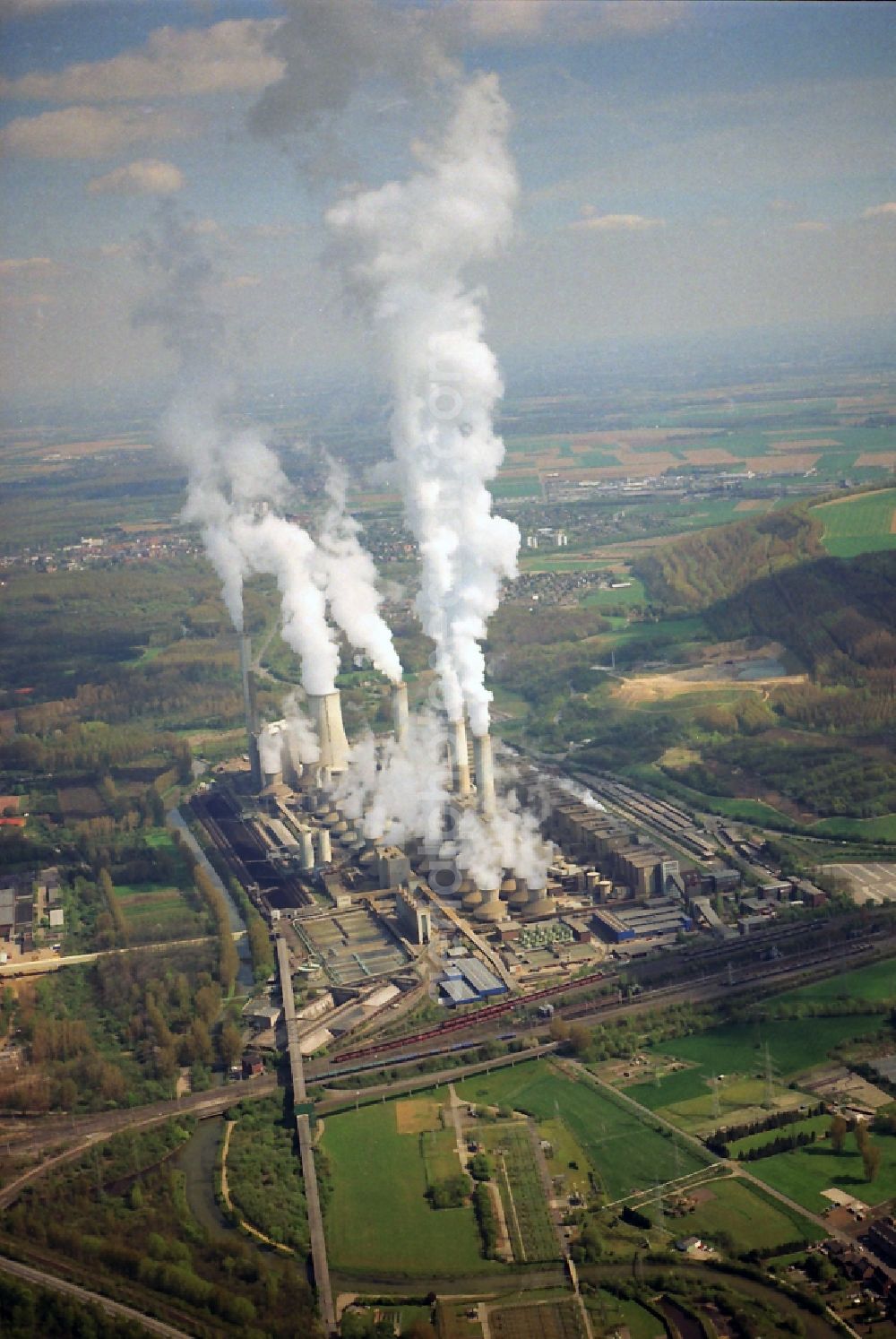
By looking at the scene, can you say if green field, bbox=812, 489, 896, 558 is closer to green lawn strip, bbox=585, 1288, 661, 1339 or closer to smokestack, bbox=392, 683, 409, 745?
smokestack, bbox=392, 683, 409, 745

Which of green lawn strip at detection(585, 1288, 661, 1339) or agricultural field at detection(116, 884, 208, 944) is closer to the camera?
green lawn strip at detection(585, 1288, 661, 1339)

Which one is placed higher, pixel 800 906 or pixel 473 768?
pixel 473 768

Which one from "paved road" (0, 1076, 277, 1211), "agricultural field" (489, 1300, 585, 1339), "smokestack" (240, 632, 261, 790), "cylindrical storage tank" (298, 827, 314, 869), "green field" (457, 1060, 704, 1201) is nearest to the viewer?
"agricultural field" (489, 1300, 585, 1339)

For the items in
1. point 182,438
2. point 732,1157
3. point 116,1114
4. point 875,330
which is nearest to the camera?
Result: point 732,1157

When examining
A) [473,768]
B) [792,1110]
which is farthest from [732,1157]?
[473,768]

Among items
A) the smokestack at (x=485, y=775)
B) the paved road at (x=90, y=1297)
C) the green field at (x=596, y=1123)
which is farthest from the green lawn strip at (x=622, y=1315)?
the smokestack at (x=485, y=775)

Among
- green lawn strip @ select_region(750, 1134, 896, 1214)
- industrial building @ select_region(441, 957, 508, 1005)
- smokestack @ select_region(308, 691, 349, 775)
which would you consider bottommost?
green lawn strip @ select_region(750, 1134, 896, 1214)

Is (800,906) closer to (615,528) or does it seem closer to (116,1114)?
(116,1114)

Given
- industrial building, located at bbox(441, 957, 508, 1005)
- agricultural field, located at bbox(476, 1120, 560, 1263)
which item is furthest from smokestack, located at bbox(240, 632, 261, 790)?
agricultural field, located at bbox(476, 1120, 560, 1263)
